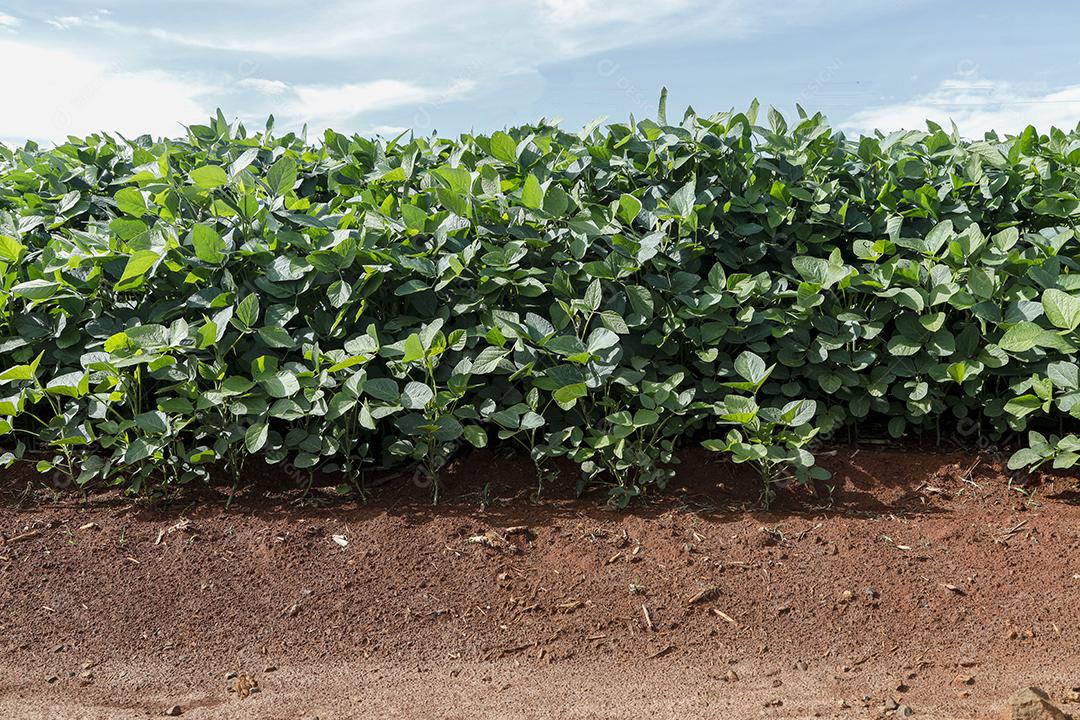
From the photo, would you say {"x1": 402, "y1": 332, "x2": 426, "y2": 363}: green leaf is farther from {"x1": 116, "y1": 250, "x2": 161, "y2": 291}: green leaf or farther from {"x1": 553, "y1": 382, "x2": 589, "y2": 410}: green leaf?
{"x1": 116, "y1": 250, "x2": 161, "y2": 291}: green leaf

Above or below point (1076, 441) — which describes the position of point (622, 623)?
below

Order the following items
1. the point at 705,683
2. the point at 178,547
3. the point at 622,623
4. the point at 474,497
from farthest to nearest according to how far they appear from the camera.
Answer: the point at 474,497
the point at 178,547
the point at 622,623
the point at 705,683

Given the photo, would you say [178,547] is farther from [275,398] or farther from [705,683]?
[705,683]

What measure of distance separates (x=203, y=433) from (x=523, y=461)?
111 cm

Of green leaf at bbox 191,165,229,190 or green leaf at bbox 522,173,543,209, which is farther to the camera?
green leaf at bbox 191,165,229,190

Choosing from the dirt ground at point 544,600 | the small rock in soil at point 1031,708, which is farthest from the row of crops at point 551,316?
the small rock in soil at point 1031,708

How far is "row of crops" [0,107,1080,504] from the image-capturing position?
318 centimetres

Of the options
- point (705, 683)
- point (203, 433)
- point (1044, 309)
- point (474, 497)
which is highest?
point (1044, 309)

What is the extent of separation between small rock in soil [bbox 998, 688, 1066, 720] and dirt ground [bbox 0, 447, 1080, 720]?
0.17 metres

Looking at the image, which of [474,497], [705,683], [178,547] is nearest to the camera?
[705,683]

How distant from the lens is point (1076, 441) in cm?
324

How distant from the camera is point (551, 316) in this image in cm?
330

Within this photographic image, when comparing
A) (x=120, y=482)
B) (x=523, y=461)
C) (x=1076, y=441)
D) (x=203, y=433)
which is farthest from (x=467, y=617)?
(x=1076, y=441)

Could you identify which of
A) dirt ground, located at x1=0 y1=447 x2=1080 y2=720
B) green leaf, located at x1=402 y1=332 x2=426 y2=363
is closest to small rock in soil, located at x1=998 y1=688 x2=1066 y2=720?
dirt ground, located at x1=0 y1=447 x2=1080 y2=720
